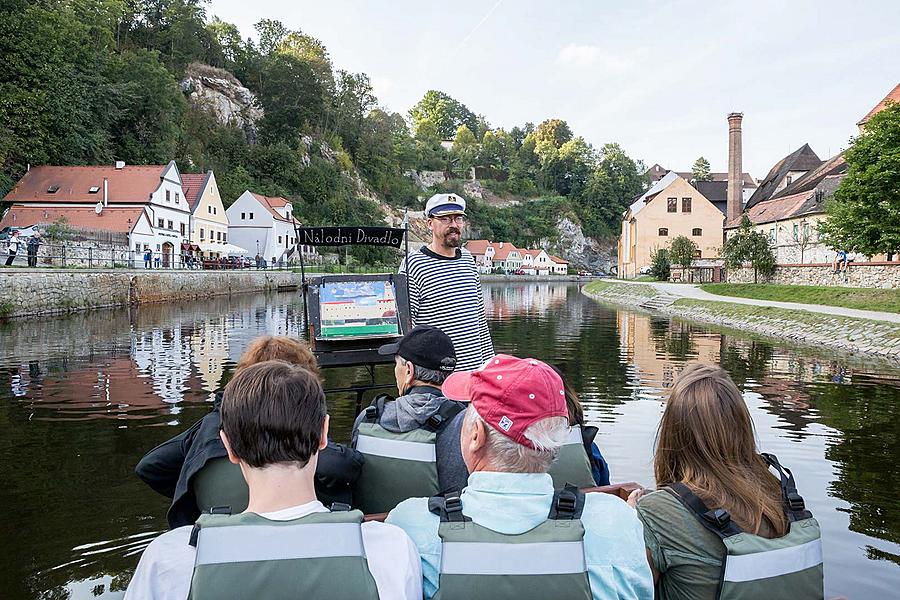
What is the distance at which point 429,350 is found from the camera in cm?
376

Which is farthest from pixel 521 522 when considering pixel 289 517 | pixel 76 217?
pixel 76 217

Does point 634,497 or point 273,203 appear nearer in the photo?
point 634,497

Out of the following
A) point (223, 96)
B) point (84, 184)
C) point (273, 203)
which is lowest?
point (84, 184)

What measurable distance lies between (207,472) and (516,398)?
1.67m

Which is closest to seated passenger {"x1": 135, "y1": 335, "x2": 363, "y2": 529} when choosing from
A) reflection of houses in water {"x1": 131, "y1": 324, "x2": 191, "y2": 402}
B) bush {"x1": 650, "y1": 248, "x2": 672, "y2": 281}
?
reflection of houses in water {"x1": 131, "y1": 324, "x2": 191, "y2": 402}

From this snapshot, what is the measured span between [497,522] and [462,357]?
2.99m

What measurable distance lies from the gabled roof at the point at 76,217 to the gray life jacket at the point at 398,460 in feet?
150

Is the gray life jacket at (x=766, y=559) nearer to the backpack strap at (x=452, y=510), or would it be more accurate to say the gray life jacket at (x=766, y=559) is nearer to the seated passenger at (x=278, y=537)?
the backpack strap at (x=452, y=510)

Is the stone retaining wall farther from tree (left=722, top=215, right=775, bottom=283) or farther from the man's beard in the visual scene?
the man's beard

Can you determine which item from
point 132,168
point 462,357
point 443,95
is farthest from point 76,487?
point 443,95

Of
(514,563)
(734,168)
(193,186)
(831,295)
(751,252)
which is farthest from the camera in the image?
(734,168)

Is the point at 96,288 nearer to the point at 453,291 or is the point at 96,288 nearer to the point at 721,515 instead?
the point at 453,291

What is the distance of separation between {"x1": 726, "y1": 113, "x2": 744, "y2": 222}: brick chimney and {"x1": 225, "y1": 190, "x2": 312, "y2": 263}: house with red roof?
39.6 m

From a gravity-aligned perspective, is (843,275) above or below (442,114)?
below
